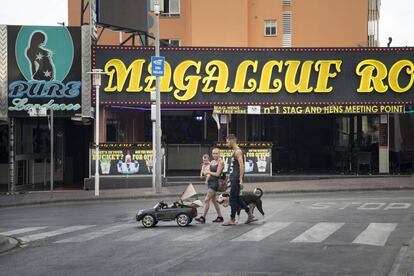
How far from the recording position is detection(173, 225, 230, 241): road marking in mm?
12375

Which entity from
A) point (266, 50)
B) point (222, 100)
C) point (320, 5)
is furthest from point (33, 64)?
point (320, 5)

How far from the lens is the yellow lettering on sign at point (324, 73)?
1065 inches

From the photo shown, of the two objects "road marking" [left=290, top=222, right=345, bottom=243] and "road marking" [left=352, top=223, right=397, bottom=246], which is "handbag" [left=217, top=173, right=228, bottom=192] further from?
"road marking" [left=352, top=223, right=397, bottom=246]

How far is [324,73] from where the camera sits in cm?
2706

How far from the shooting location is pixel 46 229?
49.2 ft

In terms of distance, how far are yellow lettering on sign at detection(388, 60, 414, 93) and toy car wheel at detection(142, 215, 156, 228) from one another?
51.8 feet

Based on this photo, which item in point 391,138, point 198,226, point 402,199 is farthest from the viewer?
point 391,138

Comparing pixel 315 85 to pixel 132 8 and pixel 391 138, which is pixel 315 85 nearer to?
pixel 391 138

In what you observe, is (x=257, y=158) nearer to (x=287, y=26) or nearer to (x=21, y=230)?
(x=21, y=230)

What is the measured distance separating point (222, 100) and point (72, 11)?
793 inches

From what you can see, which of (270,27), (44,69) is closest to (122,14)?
(44,69)

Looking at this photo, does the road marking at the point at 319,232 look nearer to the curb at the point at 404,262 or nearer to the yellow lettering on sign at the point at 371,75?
the curb at the point at 404,262

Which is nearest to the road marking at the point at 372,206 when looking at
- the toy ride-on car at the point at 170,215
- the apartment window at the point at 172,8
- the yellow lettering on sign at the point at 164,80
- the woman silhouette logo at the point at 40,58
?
the toy ride-on car at the point at 170,215

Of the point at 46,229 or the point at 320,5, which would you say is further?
the point at 320,5
